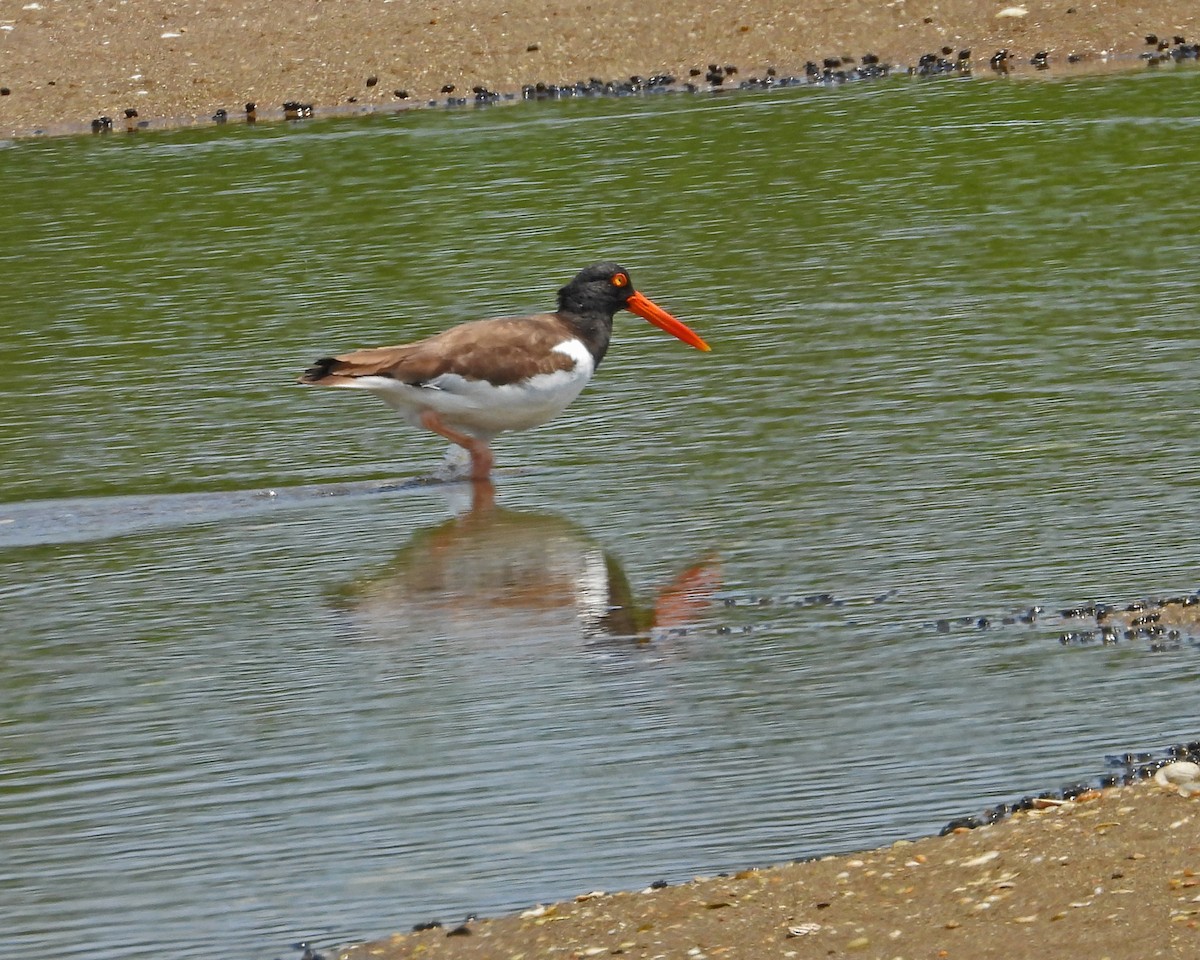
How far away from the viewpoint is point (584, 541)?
11492 mm

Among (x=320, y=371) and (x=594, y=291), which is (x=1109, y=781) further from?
(x=594, y=291)

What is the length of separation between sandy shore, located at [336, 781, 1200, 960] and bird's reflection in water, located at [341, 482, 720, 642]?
307 cm

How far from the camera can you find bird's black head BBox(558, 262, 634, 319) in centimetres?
1382

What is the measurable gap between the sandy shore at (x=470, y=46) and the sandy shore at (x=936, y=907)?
73.7 ft

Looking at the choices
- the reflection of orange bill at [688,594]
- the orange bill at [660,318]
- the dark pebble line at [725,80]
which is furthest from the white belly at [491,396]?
the dark pebble line at [725,80]

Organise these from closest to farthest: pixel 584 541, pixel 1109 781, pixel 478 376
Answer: pixel 1109 781
pixel 584 541
pixel 478 376

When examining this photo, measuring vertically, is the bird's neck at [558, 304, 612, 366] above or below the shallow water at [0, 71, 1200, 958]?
above

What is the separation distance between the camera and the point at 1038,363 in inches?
566

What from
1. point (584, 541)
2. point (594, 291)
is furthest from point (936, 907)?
point (594, 291)

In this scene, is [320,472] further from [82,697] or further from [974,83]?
[974,83]

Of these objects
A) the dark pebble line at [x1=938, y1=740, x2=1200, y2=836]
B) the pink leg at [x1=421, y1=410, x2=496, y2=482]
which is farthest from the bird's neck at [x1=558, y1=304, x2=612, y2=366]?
the dark pebble line at [x1=938, y1=740, x2=1200, y2=836]

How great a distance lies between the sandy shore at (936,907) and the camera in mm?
6363

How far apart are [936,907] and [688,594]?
3928 millimetres

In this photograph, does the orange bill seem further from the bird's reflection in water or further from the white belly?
the bird's reflection in water
